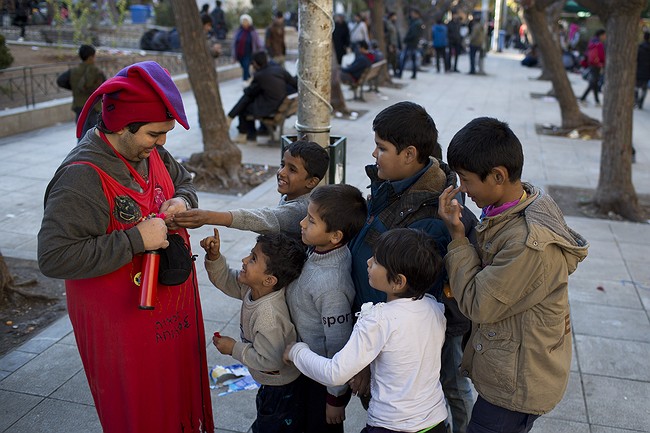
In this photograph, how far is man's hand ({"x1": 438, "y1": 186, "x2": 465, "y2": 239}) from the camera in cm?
231

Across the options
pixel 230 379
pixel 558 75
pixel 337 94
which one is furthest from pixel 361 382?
pixel 558 75

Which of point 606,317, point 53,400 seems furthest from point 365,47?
point 53,400

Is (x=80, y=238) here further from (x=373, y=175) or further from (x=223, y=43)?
(x=223, y=43)

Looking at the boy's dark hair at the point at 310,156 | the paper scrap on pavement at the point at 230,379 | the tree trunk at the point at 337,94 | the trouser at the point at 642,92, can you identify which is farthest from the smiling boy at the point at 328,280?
the trouser at the point at 642,92

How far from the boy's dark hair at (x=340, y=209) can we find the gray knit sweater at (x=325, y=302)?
103 mm

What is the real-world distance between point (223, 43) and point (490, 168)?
2192 cm

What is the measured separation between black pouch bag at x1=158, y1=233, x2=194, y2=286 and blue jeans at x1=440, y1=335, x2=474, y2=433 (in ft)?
3.94

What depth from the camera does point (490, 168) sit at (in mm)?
2260

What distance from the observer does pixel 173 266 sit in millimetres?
2449

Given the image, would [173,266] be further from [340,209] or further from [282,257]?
[340,209]

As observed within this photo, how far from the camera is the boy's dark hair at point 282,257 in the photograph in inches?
103

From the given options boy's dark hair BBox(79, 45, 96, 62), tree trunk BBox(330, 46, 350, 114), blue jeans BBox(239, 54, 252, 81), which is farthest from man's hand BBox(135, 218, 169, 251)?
blue jeans BBox(239, 54, 252, 81)

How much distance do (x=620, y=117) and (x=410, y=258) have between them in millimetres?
6703

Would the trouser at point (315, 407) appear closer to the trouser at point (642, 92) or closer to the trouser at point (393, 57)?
the trouser at point (642, 92)
